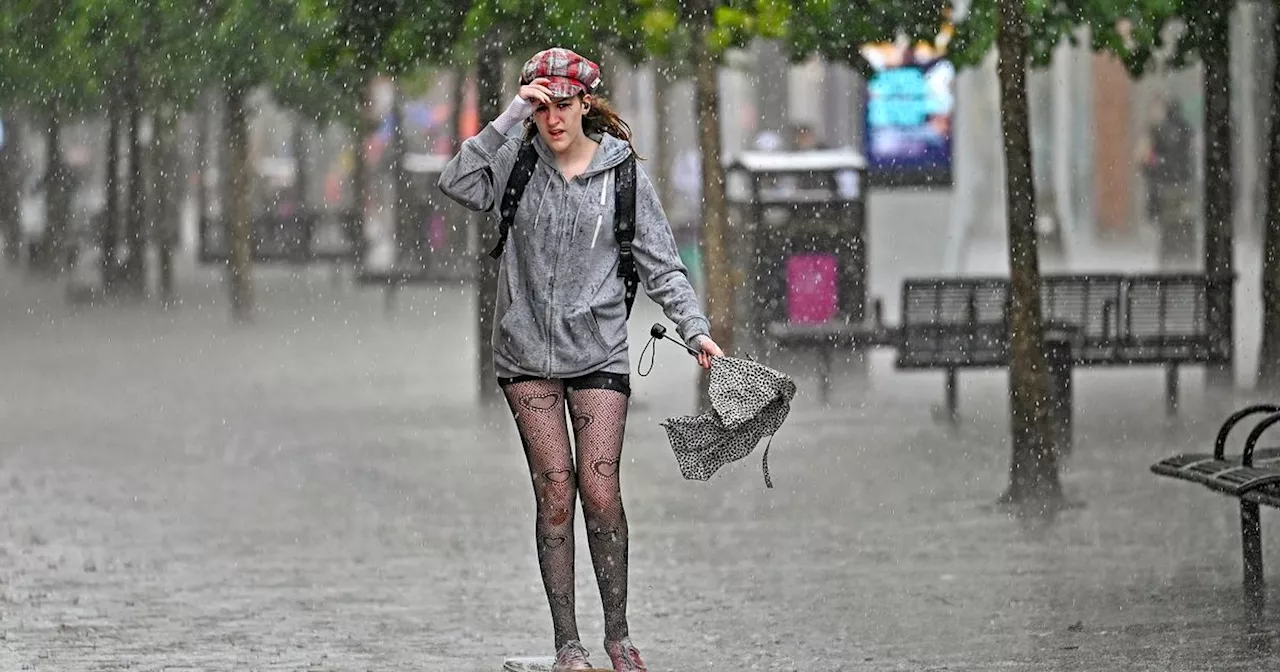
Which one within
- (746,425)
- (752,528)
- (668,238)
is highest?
(668,238)

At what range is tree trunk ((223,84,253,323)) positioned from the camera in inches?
969

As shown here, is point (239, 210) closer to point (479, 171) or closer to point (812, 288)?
point (812, 288)

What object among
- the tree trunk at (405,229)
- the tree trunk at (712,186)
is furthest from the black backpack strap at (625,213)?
the tree trunk at (405,229)

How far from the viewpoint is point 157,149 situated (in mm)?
34844

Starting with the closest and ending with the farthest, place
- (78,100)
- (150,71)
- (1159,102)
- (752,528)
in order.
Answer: (752,528) < (150,71) < (78,100) < (1159,102)

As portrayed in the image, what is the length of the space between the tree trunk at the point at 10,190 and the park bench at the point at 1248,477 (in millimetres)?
33491

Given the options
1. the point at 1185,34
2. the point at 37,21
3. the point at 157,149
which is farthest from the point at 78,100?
the point at 1185,34

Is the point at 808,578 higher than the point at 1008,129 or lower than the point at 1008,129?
lower

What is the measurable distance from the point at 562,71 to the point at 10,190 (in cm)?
4208

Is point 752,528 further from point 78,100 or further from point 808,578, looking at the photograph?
point 78,100

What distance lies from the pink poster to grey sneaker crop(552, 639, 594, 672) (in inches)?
433

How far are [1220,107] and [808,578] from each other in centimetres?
810

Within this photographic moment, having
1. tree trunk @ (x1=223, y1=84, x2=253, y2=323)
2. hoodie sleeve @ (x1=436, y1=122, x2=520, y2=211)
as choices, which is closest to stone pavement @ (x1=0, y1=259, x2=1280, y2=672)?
hoodie sleeve @ (x1=436, y1=122, x2=520, y2=211)

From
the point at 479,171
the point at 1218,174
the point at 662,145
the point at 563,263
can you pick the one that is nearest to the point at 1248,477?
the point at 563,263
